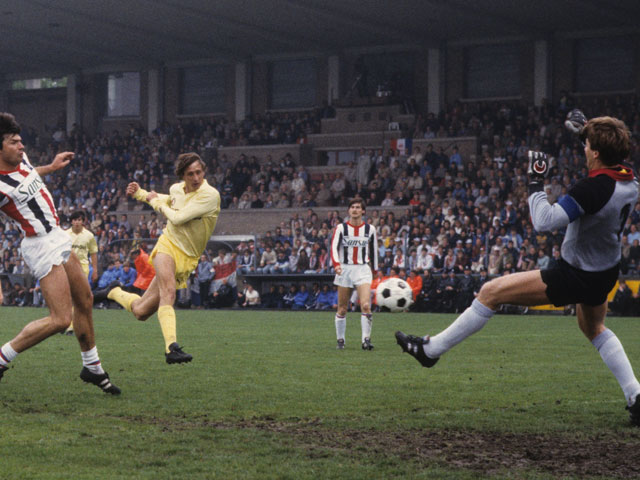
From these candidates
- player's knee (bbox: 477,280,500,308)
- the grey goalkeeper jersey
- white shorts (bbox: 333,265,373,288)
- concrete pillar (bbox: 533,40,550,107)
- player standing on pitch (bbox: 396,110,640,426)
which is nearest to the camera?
the grey goalkeeper jersey

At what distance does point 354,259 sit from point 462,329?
746 cm

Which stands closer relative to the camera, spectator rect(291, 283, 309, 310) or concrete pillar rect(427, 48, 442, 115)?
spectator rect(291, 283, 309, 310)

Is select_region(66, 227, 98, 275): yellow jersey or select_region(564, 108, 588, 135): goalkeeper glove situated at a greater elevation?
select_region(564, 108, 588, 135): goalkeeper glove

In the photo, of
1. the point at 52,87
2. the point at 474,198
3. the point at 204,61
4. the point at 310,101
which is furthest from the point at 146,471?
the point at 52,87

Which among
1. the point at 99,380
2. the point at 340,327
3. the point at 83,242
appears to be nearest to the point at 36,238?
the point at 99,380

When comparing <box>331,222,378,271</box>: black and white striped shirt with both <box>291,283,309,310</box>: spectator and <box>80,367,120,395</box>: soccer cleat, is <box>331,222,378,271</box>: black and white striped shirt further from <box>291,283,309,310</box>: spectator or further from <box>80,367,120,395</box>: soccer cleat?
<box>291,283,309,310</box>: spectator

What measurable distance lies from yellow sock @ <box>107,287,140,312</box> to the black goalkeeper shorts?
5191mm

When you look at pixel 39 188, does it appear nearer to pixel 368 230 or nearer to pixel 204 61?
pixel 368 230

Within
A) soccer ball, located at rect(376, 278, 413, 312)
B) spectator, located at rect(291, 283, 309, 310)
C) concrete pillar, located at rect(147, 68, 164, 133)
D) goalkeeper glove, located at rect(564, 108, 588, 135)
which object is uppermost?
concrete pillar, located at rect(147, 68, 164, 133)

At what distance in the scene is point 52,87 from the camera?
173 ft

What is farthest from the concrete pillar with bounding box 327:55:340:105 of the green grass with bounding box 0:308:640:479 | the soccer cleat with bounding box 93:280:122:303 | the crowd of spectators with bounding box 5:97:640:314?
the soccer cleat with bounding box 93:280:122:303

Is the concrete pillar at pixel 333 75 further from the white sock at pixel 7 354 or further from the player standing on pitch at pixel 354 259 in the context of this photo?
the white sock at pixel 7 354

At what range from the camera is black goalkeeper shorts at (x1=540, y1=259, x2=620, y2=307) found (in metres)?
6.42

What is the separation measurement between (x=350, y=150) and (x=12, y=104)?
23.1 m
